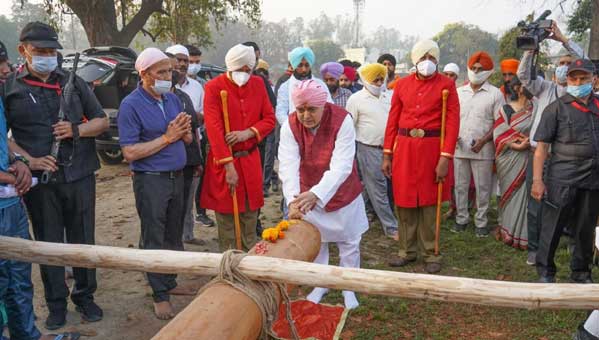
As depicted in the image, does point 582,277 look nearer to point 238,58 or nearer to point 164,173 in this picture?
point 238,58

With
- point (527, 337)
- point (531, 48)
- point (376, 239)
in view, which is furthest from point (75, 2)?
point (527, 337)

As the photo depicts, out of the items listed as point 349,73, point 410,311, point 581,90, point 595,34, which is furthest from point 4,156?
point 595,34

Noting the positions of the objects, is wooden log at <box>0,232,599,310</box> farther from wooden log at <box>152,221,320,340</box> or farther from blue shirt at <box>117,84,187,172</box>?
blue shirt at <box>117,84,187,172</box>

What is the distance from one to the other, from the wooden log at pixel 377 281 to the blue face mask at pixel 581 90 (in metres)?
2.33

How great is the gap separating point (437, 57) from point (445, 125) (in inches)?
26.0

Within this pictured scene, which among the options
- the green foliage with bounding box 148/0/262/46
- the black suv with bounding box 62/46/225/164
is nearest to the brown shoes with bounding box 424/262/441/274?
the black suv with bounding box 62/46/225/164

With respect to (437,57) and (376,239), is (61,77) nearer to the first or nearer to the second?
(437,57)

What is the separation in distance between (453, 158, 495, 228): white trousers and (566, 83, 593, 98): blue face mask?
183 cm

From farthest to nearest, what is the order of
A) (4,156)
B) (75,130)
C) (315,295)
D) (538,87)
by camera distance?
(538,87)
(315,295)
(75,130)
(4,156)

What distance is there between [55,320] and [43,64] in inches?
71.4

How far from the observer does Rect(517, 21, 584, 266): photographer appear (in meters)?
4.65

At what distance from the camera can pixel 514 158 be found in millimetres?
5441

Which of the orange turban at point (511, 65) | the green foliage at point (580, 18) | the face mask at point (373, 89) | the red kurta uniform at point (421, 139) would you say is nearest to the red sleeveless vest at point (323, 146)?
the red kurta uniform at point (421, 139)

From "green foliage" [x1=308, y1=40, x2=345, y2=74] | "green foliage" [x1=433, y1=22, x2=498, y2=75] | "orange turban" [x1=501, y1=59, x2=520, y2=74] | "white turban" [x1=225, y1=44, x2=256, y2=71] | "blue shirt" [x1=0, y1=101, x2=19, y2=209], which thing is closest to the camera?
"blue shirt" [x1=0, y1=101, x2=19, y2=209]
